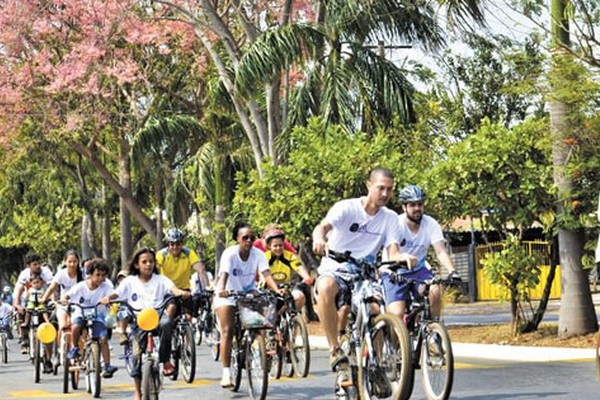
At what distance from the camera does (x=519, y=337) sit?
19.3 m

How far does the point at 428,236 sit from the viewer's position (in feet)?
39.6

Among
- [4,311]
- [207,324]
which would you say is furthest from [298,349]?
[4,311]

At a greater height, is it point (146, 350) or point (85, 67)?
point (85, 67)

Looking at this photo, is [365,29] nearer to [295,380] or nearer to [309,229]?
[309,229]

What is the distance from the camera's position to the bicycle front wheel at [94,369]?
542 inches

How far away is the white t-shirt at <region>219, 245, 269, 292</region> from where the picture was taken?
43.0ft

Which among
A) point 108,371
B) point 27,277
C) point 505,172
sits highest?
point 505,172

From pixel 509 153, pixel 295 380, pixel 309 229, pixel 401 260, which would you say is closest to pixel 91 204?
pixel 309 229

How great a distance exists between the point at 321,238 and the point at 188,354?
5.26 metres

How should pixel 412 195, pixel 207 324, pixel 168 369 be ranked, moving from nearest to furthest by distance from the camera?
pixel 168 369, pixel 412 195, pixel 207 324

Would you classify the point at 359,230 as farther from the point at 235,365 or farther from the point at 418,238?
the point at 235,365

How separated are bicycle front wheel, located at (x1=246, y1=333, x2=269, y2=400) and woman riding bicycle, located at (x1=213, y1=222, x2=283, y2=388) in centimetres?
70

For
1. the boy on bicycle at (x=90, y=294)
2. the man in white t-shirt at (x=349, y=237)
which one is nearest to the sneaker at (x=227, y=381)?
the boy on bicycle at (x=90, y=294)

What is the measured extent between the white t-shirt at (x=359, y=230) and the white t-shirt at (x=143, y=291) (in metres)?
2.21
